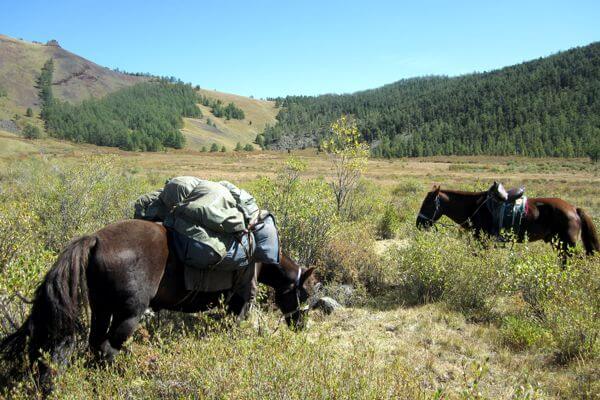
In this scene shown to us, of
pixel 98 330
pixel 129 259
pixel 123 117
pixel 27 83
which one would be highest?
pixel 27 83

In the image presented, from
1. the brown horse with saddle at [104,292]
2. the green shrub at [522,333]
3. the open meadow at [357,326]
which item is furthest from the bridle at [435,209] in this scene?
the brown horse with saddle at [104,292]

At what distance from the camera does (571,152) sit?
76.3 metres

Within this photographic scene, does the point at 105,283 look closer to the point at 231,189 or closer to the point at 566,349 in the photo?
the point at 231,189

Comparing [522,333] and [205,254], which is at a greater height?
[205,254]

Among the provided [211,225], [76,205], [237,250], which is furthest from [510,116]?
[211,225]

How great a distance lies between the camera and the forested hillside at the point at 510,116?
9025 cm

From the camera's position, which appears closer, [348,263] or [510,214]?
[348,263]

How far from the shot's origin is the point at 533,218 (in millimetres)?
7129

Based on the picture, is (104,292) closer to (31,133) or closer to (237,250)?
(237,250)

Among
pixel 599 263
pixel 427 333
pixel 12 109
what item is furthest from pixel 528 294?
pixel 12 109

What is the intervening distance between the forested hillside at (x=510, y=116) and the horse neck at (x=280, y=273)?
300 ft

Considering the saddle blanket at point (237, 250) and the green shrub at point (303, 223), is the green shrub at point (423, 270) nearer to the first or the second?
the green shrub at point (303, 223)

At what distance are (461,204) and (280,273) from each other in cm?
482

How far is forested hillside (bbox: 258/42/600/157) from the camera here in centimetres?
9025
